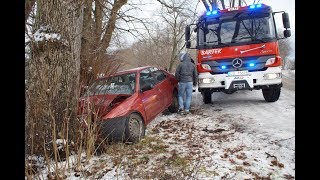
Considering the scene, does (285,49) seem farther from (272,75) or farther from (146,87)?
(146,87)

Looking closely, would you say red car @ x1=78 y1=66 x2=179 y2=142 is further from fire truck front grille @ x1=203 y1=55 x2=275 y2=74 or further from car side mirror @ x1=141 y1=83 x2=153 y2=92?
fire truck front grille @ x1=203 y1=55 x2=275 y2=74

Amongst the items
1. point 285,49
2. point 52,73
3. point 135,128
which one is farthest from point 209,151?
point 285,49

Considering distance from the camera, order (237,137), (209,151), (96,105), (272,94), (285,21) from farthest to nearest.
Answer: (272,94)
(285,21)
(237,137)
(96,105)
(209,151)

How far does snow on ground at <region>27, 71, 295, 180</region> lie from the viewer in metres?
4.68

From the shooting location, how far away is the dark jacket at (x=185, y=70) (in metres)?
9.17

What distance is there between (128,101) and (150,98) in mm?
981

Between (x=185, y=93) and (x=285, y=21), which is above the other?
(x=285, y=21)

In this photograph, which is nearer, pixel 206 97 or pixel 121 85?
pixel 121 85

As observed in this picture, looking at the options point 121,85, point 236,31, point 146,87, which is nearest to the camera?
point 146,87

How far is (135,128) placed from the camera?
650 centimetres

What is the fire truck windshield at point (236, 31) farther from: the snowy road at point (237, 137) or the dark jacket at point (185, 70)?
the snowy road at point (237, 137)

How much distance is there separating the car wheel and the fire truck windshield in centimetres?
359

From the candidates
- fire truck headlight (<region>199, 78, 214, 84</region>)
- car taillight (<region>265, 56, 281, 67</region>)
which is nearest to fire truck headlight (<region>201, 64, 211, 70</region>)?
fire truck headlight (<region>199, 78, 214, 84</region>)

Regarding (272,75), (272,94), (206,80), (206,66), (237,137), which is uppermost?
(206,66)
